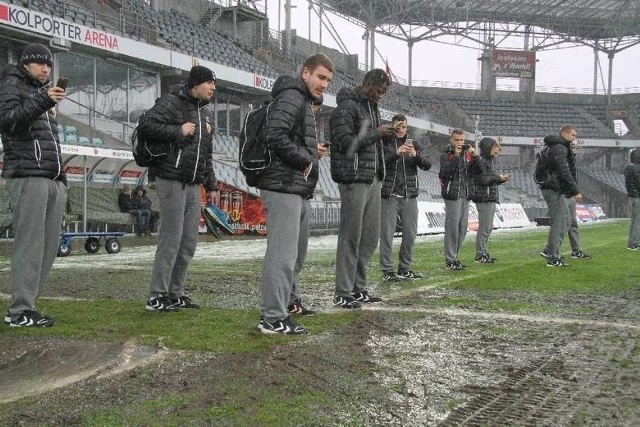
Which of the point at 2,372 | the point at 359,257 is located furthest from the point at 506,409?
the point at 359,257

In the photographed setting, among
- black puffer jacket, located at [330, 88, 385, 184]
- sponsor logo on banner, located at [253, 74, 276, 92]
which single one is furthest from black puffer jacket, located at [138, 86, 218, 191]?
sponsor logo on banner, located at [253, 74, 276, 92]

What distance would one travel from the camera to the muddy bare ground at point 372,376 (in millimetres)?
2719

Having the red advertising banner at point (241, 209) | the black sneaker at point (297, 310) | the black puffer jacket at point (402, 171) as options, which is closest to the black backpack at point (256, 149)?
the black sneaker at point (297, 310)

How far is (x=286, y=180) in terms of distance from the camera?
15.1ft

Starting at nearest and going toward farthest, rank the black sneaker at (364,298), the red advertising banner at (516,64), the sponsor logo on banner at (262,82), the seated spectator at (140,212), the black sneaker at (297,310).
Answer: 1. the black sneaker at (297,310)
2. the black sneaker at (364,298)
3. the seated spectator at (140,212)
4. the sponsor logo on banner at (262,82)
5. the red advertising banner at (516,64)

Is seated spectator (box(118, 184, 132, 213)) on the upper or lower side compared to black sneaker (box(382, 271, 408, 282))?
upper

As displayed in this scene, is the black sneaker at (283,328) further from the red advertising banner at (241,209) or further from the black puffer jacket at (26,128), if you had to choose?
the red advertising banner at (241,209)

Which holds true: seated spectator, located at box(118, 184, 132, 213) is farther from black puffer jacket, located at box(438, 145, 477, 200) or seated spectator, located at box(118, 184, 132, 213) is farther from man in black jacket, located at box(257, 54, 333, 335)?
man in black jacket, located at box(257, 54, 333, 335)

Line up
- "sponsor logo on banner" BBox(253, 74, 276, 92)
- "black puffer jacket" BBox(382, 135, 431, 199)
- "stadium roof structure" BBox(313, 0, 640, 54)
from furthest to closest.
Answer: "stadium roof structure" BBox(313, 0, 640, 54) < "sponsor logo on banner" BBox(253, 74, 276, 92) < "black puffer jacket" BBox(382, 135, 431, 199)

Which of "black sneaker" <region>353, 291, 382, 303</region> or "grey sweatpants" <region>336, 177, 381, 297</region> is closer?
"grey sweatpants" <region>336, 177, 381, 297</region>

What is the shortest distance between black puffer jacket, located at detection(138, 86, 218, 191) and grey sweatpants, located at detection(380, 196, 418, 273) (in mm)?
2702

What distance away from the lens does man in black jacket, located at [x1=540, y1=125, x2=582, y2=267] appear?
Result: 938cm

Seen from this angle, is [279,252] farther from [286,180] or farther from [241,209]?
[241,209]

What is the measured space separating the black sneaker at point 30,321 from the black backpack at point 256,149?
5.53 feet
